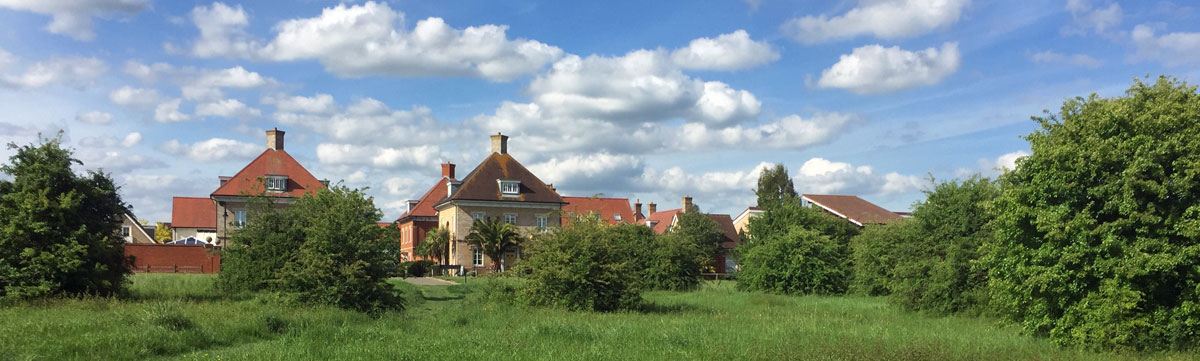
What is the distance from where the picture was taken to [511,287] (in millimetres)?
23781

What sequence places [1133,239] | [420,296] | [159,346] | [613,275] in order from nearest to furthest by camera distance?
1. [159,346]
2. [1133,239]
3. [613,275]
4. [420,296]

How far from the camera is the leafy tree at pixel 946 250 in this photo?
22438 millimetres

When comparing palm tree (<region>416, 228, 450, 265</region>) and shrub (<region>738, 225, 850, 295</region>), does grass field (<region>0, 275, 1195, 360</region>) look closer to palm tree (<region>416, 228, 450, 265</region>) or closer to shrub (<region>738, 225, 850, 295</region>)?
shrub (<region>738, 225, 850, 295</region>)

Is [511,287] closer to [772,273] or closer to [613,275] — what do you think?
[613,275]

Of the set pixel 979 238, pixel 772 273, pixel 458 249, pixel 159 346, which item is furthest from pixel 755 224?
pixel 159 346

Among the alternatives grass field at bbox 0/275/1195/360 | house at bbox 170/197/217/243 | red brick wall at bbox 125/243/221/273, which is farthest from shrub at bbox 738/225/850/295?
house at bbox 170/197/217/243

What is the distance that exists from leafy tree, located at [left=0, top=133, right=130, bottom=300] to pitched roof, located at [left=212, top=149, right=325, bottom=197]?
30.6m

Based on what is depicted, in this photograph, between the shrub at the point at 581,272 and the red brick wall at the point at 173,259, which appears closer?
the shrub at the point at 581,272

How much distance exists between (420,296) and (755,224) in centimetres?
1956

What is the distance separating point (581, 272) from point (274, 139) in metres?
40.4

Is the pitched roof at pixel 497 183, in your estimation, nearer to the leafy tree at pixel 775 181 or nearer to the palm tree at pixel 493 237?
the palm tree at pixel 493 237

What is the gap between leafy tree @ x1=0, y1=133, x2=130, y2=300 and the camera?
20.0 meters

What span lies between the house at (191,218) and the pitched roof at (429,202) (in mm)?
19133

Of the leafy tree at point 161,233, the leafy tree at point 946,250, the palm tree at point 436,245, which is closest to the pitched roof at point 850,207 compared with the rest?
the palm tree at point 436,245
